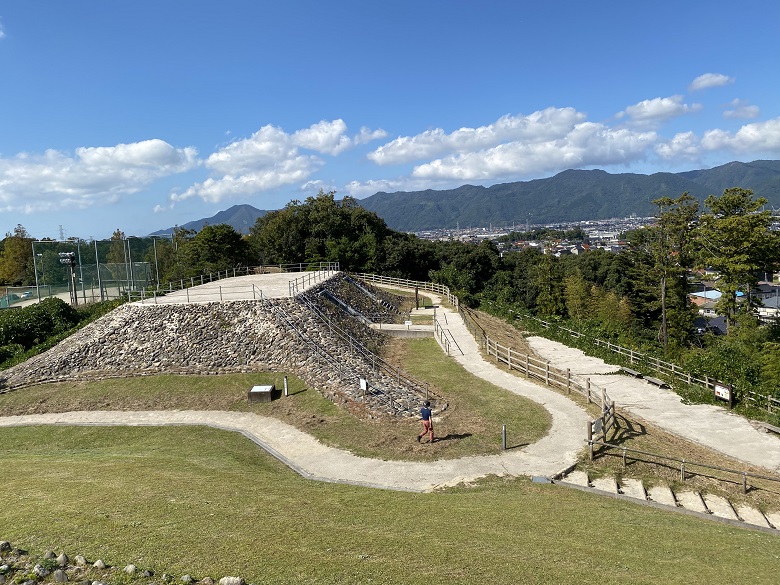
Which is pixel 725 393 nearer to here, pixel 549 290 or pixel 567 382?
pixel 567 382

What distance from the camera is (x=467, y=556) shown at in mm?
8523

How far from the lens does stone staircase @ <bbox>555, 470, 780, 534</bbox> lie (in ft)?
40.1

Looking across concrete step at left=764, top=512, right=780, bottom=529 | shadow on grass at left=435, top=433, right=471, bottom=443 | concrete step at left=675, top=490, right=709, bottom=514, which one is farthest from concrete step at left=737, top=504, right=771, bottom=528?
shadow on grass at left=435, top=433, right=471, bottom=443

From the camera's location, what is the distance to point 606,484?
1380 centimetres

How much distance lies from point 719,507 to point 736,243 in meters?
27.6

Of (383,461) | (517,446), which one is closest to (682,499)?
(517,446)

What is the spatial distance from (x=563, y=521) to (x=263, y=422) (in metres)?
13.2

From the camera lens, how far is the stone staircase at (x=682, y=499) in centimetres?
1222

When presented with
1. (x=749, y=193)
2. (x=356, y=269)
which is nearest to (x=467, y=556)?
(x=749, y=193)

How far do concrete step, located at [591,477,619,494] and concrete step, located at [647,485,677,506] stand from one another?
0.87 m

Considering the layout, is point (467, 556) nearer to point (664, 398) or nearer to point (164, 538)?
point (164, 538)

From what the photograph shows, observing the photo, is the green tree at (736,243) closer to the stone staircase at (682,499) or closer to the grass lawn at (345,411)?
the grass lawn at (345,411)

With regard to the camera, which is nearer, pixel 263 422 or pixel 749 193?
pixel 263 422

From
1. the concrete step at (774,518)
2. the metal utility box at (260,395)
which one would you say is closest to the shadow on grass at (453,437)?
the concrete step at (774,518)
